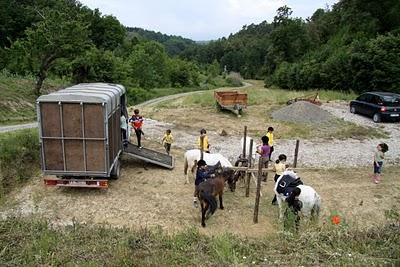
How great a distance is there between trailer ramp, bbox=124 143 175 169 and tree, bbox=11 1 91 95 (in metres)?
18.0

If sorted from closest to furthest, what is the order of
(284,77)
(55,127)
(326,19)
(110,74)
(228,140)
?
(55,127) → (228,140) → (110,74) → (284,77) → (326,19)

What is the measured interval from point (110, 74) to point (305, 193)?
35.9m

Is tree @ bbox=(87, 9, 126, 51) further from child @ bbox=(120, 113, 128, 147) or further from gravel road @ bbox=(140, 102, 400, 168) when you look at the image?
child @ bbox=(120, 113, 128, 147)

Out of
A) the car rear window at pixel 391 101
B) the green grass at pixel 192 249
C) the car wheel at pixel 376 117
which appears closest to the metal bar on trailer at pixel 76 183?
the green grass at pixel 192 249

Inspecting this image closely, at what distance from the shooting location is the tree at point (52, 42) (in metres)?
30.9

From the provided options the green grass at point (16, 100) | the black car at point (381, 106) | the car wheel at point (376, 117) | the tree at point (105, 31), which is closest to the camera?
the black car at point (381, 106)

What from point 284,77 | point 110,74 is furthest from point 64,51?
point 284,77

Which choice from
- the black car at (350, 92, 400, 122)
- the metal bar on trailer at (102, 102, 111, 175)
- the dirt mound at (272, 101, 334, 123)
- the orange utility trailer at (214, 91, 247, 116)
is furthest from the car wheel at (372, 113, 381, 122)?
the metal bar on trailer at (102, 102, 111, 175)

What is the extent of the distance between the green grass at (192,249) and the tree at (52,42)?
25995 mm

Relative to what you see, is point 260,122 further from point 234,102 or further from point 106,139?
point 106,139

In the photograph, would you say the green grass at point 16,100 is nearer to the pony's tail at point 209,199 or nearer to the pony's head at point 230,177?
the pony's head at point 230,177

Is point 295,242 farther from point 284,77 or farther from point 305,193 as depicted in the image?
point 284,77

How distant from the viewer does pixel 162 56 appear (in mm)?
78625

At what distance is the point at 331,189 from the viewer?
1359 centimetres
